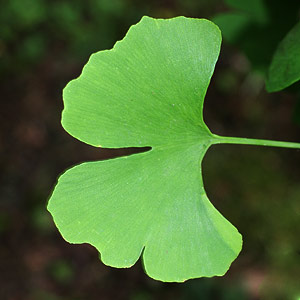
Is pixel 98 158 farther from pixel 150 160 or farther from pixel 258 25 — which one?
pixel 150 160

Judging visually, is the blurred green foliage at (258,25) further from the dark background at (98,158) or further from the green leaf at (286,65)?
the dark background at (98,158)

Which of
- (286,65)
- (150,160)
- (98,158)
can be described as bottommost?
(98,158)

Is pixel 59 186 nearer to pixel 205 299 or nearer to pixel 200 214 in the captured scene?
pixel 200 214

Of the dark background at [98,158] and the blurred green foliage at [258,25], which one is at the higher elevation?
the blurred green foliage at [258,25]

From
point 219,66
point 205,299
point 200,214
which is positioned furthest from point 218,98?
point 200,214


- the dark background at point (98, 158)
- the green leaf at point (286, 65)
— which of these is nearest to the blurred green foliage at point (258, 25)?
the green leaf at point (286, 65)

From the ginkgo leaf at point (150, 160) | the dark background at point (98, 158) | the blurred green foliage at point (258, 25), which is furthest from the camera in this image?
the dark background at point (98, 158)

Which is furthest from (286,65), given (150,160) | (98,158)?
(98,158)
